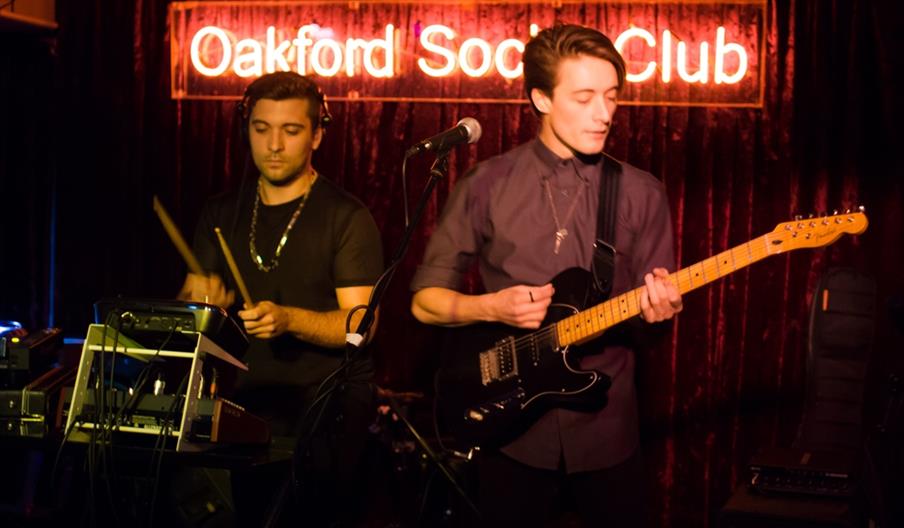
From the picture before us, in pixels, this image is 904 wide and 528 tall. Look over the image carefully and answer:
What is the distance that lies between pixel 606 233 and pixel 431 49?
2.82 m

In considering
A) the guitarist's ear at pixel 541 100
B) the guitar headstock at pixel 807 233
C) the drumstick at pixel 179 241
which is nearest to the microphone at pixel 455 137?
the guitarist's ear at pixel 541 100

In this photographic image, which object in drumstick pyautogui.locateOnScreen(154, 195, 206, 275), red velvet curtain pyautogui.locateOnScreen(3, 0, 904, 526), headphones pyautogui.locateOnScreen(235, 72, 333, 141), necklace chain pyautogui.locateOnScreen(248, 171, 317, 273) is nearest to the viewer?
drumstick pyautogui.locateOnScreen(154, 195, 206, 275)

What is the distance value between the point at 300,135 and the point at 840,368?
2836 mm

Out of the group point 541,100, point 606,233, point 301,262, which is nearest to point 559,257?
point 606,233

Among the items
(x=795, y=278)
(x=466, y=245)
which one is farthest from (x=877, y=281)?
(x=466, y=245)

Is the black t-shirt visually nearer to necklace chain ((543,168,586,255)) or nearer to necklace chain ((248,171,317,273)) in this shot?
necklace chain ((248,171,317,273))

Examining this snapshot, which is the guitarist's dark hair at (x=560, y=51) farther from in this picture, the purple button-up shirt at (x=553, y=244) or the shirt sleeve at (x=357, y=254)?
the shirt sleeve at (x=357, y=254)

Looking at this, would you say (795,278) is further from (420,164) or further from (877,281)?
(420,164)

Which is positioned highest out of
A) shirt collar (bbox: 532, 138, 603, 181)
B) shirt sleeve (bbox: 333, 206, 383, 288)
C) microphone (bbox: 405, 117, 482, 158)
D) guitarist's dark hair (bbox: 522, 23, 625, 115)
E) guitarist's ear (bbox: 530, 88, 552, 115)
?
guitarist's dark hair (bbox: 522, 23, 625, 115)

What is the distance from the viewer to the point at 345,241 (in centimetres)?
407

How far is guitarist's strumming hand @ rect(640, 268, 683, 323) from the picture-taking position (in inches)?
123

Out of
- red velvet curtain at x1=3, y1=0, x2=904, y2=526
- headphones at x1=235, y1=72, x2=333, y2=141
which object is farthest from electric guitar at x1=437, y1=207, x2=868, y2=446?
red velvet curtain at x1=3, y1=0, x2=904, y2=526

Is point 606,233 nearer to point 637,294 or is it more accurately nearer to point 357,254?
point 637,294

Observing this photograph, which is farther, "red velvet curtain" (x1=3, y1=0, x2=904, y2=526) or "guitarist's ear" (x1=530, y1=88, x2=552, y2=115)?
"red velvet curtain" (x1=3, y1=0, x2=904, y2=526)
